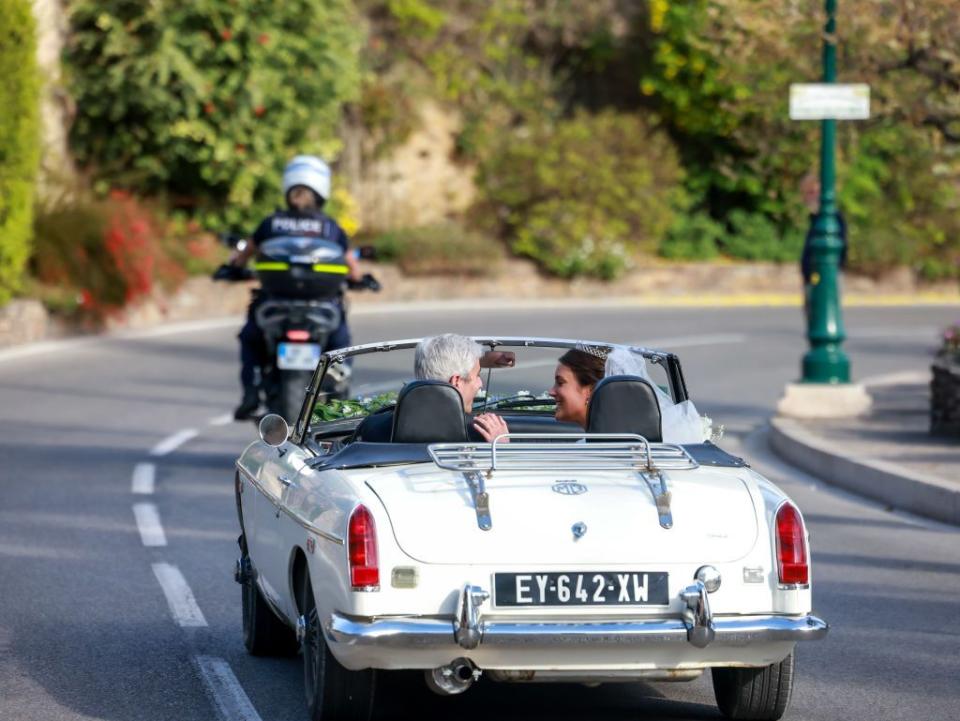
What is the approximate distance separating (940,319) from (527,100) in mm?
11032

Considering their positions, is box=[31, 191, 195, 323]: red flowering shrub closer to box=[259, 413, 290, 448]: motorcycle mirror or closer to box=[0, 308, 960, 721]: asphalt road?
box=[0, 308, 960, 721]: asphalt road

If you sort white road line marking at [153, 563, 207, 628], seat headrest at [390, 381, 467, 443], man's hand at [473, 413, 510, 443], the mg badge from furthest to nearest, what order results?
white road line marking at [153, 563, 207, 628] → man's hand at [473, 413, 510, 443] → seat headrest at [390, 381, 467, 443] → the mg badge

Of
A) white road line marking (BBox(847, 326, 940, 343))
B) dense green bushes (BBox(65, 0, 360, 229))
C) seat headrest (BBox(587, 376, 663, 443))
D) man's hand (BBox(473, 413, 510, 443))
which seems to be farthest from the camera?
dense green bushes (BBox(65, 0, 360, 229))

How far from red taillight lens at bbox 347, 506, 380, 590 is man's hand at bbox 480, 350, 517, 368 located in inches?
66.3

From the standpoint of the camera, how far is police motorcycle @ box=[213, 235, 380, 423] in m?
12.1

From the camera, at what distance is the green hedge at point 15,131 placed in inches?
910

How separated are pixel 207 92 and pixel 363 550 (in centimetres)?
2509

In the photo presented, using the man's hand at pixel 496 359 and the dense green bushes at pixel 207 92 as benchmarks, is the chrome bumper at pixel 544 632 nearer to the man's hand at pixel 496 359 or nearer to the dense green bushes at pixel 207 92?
the man's hand at pixel 496 359

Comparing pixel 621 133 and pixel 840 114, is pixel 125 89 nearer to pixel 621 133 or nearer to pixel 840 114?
pixel 621 133

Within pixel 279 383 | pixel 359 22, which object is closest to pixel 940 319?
pixel 359 22

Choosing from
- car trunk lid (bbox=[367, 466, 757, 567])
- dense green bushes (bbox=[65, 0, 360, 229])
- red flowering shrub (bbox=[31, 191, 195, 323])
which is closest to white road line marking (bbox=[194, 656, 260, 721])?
car trunk lid (bbox=[367, 466, 757, 567])

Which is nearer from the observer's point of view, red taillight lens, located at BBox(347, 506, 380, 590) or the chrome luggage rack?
red taillight lens, located at BBox(347, 506, 380, 590)

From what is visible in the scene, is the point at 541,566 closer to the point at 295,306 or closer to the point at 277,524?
the point at 277,524

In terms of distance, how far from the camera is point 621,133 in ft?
128
